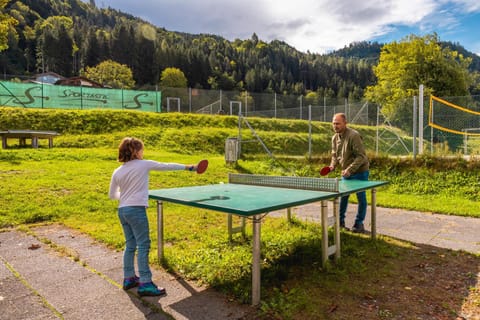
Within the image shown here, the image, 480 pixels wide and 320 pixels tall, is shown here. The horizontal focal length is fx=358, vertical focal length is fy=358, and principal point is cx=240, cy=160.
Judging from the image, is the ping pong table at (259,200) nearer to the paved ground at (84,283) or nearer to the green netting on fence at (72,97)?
the paved ground at (84,283)

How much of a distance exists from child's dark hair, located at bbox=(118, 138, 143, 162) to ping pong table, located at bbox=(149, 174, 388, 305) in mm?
608

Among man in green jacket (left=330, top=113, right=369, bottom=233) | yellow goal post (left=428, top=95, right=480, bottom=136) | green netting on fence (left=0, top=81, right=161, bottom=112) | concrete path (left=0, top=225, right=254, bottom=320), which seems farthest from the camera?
green netting on fence (left=0, top=81, right=161, bottom=112)

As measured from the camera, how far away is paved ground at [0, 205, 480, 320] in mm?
2986

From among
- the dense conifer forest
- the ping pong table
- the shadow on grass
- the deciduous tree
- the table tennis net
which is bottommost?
the shadow on grass

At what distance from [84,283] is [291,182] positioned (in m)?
2.75

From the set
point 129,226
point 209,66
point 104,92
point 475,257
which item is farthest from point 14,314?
point 209,66

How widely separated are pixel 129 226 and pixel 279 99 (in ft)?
98.7

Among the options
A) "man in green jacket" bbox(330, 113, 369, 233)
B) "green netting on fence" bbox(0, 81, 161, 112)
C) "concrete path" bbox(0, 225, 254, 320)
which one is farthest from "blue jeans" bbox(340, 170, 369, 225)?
"green netting on fence" bbox(0, 81, 161, 112)

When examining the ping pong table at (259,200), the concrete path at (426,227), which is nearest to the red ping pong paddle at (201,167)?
the ping pong table at (259,200)

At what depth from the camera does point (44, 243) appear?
4.97 metres

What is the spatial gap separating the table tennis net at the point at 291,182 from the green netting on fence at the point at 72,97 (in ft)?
80.1

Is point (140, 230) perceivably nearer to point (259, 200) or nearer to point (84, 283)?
point (84, 283)

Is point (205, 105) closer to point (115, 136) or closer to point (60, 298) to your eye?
point (115, 136)

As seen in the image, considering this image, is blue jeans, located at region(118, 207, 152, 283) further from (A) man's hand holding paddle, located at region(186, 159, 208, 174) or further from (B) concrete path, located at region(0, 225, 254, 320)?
(A) man's hand holding paddle, located at region(186, 159, 208, 174)
